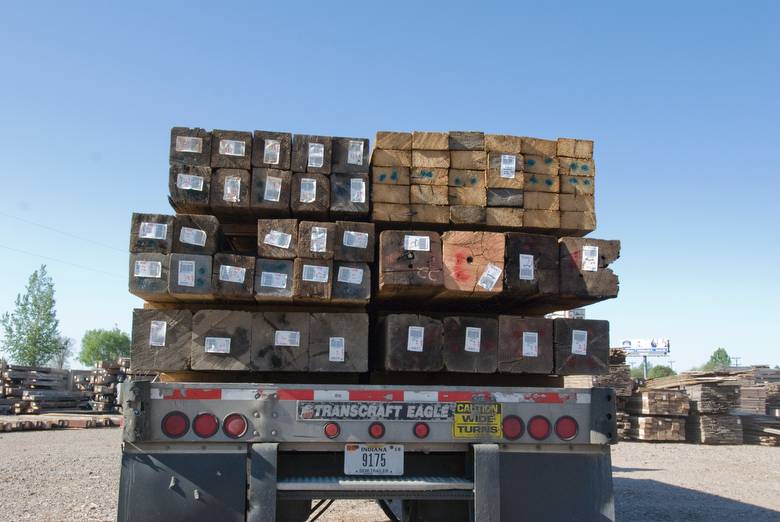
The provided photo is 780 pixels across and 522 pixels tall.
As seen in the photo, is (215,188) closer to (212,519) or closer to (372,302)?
(372,302)

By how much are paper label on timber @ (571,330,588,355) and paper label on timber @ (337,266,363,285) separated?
1.44 metres

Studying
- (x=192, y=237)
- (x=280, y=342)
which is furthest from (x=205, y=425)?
(x=192, y=237)

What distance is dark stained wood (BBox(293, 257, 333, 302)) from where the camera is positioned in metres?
4.31

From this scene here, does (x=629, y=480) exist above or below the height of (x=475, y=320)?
below

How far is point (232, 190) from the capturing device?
4.57 meters

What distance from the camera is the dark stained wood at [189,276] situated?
13.9ft

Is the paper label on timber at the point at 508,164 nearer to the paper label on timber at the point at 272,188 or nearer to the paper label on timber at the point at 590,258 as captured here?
the paper label on timber at the point at 590,258

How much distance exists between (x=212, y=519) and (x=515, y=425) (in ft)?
5.87

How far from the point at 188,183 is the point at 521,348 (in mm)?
2391

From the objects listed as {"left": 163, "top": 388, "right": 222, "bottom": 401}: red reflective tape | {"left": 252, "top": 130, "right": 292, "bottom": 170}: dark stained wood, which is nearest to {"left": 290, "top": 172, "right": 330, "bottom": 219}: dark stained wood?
{"left": 252, "top": 130, "right": 292, "bottom": 170}: dark stained wood

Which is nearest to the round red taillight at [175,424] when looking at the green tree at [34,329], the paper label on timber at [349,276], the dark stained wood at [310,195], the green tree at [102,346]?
the paper label on timber at [349,276]

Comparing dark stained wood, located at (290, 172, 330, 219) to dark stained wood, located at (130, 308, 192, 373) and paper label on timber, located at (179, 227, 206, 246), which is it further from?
dark stained wood, located at (130, 308, 192, 373)

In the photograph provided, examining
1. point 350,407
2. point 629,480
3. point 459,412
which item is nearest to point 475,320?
point 459,412

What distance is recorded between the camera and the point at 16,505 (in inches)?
323
